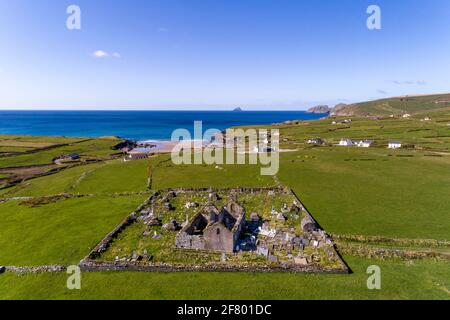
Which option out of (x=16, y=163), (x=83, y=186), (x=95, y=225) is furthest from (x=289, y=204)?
(x=16, y=163)

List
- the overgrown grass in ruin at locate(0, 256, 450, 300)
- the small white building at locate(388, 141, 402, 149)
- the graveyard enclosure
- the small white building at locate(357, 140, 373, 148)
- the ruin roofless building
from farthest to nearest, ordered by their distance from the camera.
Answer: the small white building at locate(357, 140, 373, 148)
the small white building at locate(388, 141, 402, 149)
the ruin roofless building
the graveyard enclosure
the overgrown grass in ruin at locate(0, 256, 450, 300)

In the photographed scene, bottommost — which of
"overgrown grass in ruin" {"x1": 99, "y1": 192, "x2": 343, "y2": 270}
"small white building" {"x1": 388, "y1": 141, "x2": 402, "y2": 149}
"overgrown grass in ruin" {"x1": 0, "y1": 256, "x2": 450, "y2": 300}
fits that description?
"overgrown grass in ruin" {"x1": 0, "y1": 256, "x2": 450, "y2": 300}

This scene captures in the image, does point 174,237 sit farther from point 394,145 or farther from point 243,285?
point 394,145

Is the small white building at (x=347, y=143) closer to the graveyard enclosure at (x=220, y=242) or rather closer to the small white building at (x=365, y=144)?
the small white building at (x=365, y=144)

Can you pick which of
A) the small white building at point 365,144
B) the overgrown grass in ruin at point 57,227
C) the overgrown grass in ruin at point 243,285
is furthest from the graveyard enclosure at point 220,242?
the small white building at point 365,144

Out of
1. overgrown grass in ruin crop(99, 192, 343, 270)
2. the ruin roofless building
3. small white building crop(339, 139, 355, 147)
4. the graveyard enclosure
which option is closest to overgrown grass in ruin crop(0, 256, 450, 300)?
the graveyard enclosure

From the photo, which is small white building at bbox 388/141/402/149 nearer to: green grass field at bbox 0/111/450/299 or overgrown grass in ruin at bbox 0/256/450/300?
green grass field at bbox 0/111/450/299
